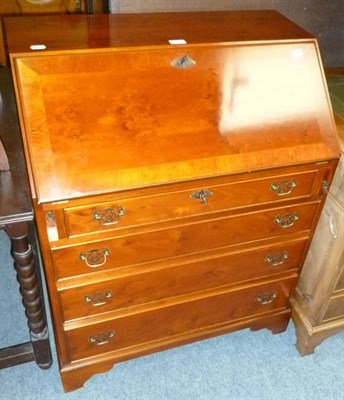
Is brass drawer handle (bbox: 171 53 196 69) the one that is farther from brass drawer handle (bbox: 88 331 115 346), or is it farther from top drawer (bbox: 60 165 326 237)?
brass drawer handle (bbox: 88 331 115 346)

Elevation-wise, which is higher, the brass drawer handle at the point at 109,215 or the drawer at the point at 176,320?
the brass drawer handle at the point at 109,215

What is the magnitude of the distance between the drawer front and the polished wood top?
1.92ft

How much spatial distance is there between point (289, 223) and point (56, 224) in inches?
32.7

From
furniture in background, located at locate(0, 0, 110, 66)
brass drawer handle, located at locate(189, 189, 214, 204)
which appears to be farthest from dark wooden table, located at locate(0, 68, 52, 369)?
furniture in background, located at locate(0, 0, 110, 66)

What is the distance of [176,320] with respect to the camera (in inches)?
66.6

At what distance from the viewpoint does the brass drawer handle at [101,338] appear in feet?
5.22

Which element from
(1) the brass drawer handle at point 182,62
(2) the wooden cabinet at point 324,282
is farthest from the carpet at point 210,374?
(1) the brass drawer handle at point 182,62

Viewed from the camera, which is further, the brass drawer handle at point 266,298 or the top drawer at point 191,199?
the brass drawer handle at point 266,298

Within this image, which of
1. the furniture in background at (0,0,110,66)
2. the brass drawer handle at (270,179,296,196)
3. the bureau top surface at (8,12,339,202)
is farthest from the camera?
the furniture in background at (0,0,110,66)

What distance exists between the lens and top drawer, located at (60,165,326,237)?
1.25 metres

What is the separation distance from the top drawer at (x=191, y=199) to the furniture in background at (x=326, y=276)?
18 centimetres

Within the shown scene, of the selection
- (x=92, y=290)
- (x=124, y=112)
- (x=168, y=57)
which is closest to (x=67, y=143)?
(x=124, y=112)

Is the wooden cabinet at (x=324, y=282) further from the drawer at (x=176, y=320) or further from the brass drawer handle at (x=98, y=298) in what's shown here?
the brass drawer handle at (x=98, y=298)

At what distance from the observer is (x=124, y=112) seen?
127cm
